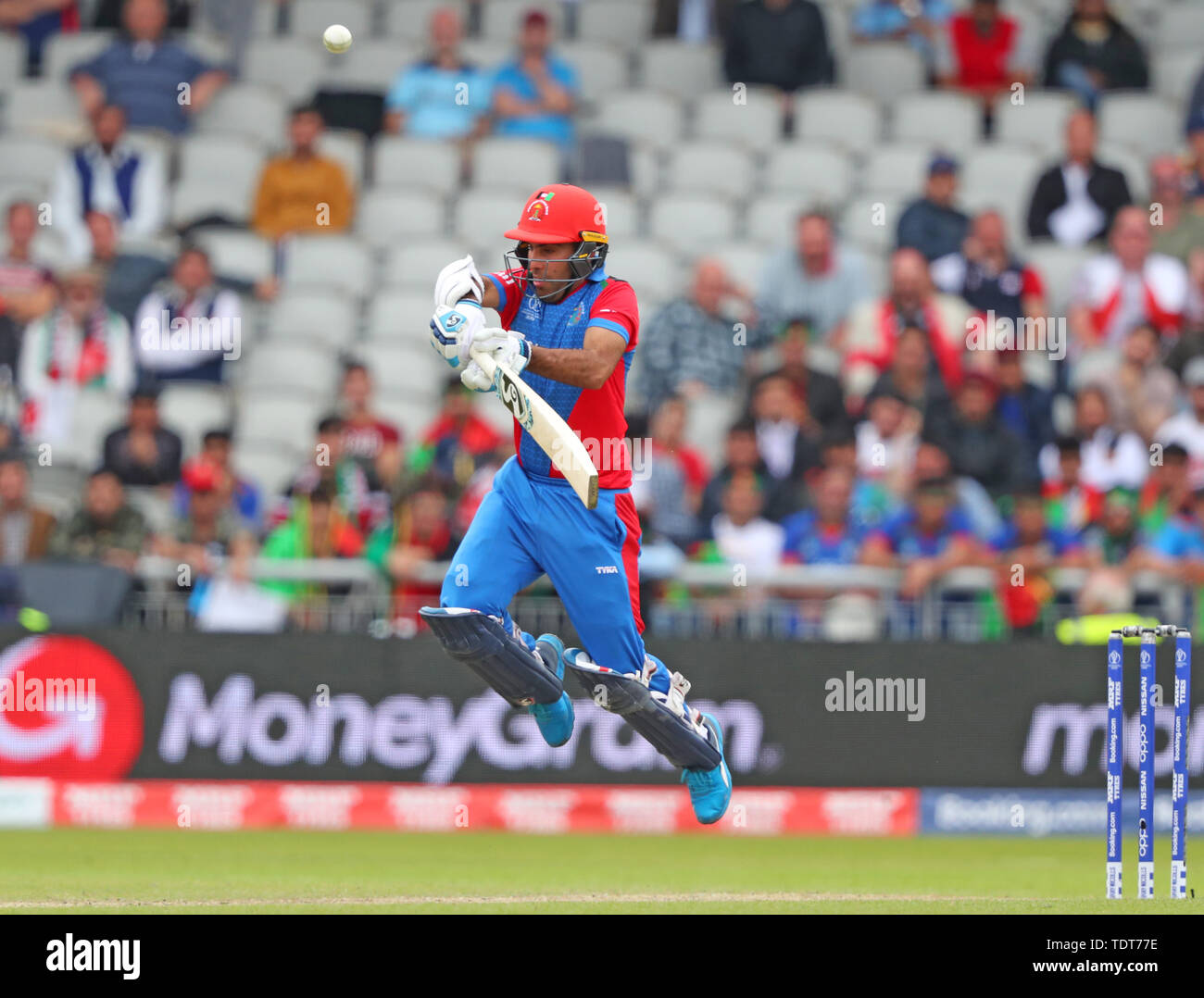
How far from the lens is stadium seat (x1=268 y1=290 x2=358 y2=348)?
14562 mm

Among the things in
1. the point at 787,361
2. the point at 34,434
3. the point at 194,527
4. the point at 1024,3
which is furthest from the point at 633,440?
the point at 1024,3

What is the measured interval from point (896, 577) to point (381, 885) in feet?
14.4

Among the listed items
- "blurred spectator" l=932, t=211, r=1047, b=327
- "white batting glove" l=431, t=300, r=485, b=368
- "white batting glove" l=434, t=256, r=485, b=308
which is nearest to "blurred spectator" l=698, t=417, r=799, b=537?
"blurred spectator" l=932, t=211, r=1047, b=327

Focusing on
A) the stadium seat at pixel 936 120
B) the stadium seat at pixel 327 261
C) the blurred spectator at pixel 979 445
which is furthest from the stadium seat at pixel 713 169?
the blurred spectator at pixel 979 445

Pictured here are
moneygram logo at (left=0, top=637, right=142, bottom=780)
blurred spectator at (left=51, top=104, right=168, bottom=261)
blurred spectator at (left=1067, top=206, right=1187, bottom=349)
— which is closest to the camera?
moneygram logo at (left=0, top=637, right=142, bottom=780)

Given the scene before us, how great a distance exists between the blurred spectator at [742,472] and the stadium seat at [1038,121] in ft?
13.7

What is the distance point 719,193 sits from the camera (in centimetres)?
1541

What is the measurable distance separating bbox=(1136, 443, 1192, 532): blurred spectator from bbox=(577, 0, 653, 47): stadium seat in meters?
6.06

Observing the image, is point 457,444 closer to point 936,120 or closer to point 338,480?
point 338,480

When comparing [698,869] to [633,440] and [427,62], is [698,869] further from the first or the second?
[427,62]

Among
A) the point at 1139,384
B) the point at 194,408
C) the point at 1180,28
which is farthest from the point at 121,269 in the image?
the point at 1180,28

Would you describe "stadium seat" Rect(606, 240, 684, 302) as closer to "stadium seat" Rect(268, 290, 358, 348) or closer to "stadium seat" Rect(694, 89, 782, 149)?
"stadium seat" Rect(694, 89, 782, 149)

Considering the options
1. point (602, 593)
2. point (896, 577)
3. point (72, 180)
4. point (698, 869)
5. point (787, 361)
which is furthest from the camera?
point (72, 180)

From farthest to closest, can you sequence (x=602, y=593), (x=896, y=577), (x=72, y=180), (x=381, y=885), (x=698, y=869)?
(x=72, y=180)
(x=896, y=577)
(x=698, y=869)
(x=381, y=885)
(x=602, y=593)
